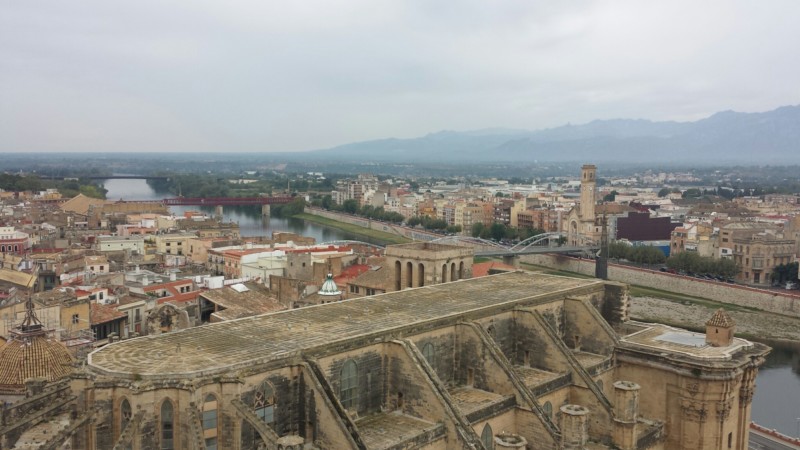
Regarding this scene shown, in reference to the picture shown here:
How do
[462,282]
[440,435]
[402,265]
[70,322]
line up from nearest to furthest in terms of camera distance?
1. [440,435]
2. [462,282]
3. [70,322]
4. [402,265]

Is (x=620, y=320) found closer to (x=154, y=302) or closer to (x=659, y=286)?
(x=154, y=302)

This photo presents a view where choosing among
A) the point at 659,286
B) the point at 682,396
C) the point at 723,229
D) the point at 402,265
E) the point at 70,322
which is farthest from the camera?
the point at 723,229

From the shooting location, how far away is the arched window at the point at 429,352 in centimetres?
2478

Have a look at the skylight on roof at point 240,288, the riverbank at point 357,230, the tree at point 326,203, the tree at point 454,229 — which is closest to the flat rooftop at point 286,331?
the skylight on roof at point 240,288

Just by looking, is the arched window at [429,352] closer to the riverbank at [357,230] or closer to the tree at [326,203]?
the riverbank at [357,230]

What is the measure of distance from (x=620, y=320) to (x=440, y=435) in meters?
16.6

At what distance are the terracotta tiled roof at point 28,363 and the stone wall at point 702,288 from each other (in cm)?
6395

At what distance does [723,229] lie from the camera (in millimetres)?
88500

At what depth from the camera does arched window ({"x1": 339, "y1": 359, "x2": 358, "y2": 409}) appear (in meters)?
21.8

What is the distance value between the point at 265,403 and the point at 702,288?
65.9m

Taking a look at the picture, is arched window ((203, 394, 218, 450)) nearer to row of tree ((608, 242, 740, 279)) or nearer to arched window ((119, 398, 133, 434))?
arched window ((119, 398, 133, 434))

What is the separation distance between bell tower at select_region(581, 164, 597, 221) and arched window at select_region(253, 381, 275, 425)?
89.6m

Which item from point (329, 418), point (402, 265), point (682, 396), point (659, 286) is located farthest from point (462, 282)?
point (659, 286)

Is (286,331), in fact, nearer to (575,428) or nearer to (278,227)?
(575,428)
